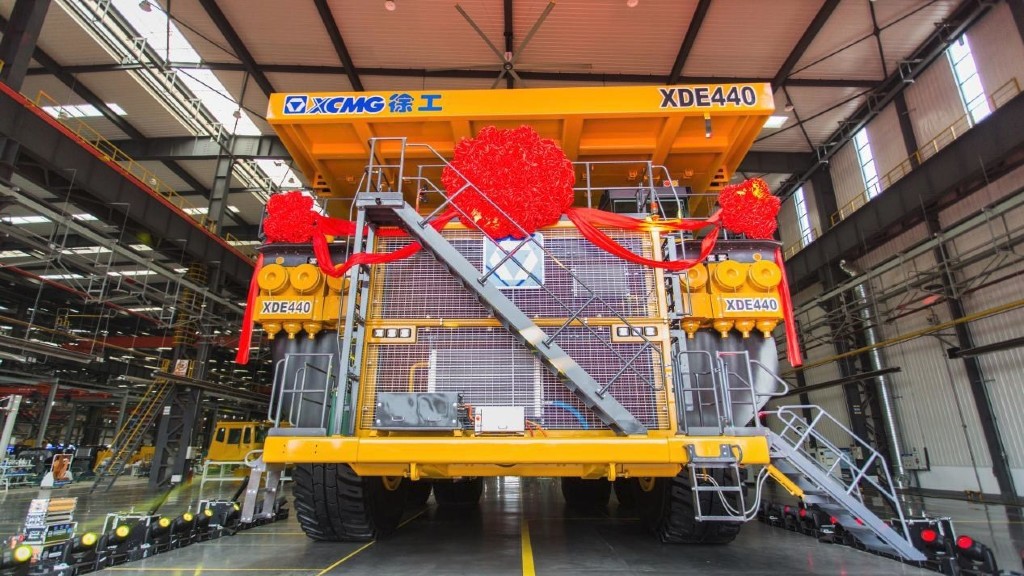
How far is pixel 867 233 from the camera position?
1648 centimetres

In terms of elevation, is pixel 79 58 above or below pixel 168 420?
above

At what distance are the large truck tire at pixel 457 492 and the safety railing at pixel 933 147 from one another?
50.2ft

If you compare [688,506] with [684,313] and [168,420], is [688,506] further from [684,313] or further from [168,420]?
[168,420]

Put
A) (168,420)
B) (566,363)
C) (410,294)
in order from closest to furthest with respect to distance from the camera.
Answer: (566,363)
(410,294)
(168,420)

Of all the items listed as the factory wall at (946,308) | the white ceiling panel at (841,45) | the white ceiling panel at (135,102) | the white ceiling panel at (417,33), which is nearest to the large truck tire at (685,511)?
the factory wall at (946,308)

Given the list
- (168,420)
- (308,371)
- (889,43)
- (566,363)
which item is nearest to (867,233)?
(889,43)

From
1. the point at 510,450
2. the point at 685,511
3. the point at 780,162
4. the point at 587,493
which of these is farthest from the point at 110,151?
the point at 780,162

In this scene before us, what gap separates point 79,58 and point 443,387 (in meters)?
19.1

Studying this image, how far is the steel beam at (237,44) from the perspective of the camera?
1364cm

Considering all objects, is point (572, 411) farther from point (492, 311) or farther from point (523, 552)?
point (523, 552)

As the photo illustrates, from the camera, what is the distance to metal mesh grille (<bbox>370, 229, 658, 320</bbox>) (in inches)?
205

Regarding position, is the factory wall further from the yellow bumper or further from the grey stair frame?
the grey stair frame

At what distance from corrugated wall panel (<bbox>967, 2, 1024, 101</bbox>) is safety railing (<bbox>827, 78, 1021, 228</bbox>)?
0.27m

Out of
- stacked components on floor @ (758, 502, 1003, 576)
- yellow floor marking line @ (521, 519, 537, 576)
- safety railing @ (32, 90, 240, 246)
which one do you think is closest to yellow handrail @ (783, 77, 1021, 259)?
stacked components on floor @ (758, 502, 1003, 576)
